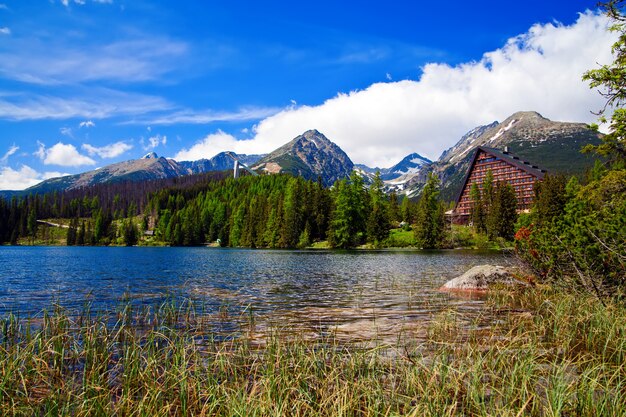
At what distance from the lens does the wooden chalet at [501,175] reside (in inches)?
4599

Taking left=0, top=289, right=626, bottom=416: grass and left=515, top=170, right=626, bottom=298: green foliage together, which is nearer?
left=0, top=289, right=626, bottom=416: grass

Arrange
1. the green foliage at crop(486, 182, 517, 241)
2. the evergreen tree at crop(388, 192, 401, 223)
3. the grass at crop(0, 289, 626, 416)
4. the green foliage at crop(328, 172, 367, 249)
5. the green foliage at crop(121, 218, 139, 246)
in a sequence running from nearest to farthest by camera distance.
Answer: the grass at crop(0, 289, 626, 416)
the green foliage at crop(486, 182, 517, 241)
the green foliage at crop(328, 172, 367, 249)
the evergreen tree at crop(388, 192, 401, 223)
the green foliage at crop(121, 218, 139, 246)

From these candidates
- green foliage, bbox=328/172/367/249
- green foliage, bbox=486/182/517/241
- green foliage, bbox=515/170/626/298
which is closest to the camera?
green foliage, bbox=515/170/626/298

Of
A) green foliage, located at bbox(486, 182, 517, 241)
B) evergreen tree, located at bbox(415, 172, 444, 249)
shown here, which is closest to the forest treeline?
evergreen tree, located at bbox(415, 172, 444, 249)

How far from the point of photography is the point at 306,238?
99188 millimetres

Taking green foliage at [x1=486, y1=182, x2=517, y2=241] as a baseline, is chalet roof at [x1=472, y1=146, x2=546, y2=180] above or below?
above

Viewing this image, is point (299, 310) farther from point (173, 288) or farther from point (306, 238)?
point (306, 238)

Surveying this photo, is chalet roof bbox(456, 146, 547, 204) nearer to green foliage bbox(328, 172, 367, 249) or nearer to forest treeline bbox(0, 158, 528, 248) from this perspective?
forest treeline bbox(0, 158, 528, 248)

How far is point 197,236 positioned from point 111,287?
13372cm

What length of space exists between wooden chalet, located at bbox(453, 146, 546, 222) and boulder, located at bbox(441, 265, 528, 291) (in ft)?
324

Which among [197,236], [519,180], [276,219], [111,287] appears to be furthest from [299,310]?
[197,236]

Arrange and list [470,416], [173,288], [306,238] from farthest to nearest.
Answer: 1. [306,238]
2. [173,288]
3. [470,416]

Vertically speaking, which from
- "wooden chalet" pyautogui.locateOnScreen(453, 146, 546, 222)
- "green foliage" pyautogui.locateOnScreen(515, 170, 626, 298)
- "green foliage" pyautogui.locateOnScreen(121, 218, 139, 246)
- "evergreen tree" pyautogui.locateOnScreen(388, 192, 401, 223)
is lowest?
"green foliage" pyautogui.locateOnScreen(121, 218, 139, 246)

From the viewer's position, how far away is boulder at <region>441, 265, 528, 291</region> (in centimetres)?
2161
